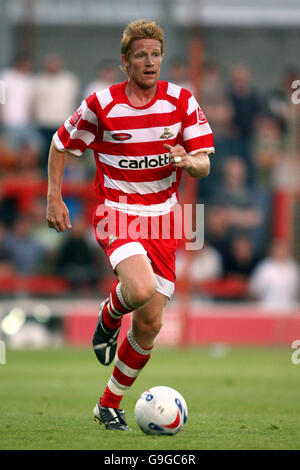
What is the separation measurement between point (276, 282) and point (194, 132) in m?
8.93

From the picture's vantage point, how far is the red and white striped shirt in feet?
21.6

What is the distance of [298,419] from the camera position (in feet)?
22.4

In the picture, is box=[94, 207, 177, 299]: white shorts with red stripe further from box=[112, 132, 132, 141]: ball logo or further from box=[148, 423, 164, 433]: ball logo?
box=[148, 423, 164, 433]: ball logo

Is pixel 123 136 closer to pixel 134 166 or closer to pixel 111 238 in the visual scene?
pixel 134 166

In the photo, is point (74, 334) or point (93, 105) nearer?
point (93, 105)

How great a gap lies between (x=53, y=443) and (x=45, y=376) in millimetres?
5104

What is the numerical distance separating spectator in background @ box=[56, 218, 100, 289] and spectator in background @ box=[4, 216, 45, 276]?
0.35m

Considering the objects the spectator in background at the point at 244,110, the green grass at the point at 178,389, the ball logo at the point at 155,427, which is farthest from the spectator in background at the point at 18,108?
the ball logo at the point at 155,427

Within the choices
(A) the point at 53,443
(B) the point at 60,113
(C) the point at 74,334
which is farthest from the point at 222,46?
(A) the point at 53,443

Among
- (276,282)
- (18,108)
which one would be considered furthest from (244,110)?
(18,108)

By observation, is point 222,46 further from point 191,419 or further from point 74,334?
point 191,419

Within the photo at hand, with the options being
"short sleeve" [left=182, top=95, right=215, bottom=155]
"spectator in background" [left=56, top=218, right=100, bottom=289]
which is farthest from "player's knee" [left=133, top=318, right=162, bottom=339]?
"spectator in background" [left=56, top=218, right=100, bottom=289]

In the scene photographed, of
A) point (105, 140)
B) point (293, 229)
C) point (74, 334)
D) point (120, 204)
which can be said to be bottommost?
point (74, 334)

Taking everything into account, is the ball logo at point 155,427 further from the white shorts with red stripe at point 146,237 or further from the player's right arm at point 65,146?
the player's right arm at point 65,146
